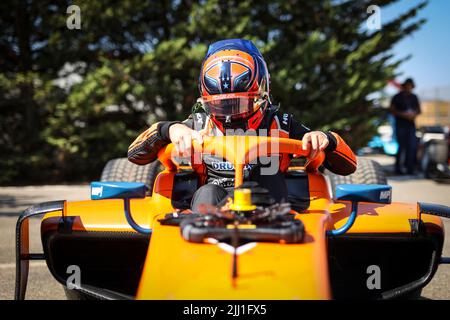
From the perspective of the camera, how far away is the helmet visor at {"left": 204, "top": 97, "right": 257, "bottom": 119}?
2.69m

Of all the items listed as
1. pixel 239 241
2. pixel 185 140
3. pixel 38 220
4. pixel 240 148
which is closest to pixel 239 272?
pixel 239 241

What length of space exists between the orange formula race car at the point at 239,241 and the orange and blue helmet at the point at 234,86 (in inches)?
12.9

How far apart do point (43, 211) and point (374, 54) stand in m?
9.60

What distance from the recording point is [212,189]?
255cm

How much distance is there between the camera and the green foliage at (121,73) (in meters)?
8.81

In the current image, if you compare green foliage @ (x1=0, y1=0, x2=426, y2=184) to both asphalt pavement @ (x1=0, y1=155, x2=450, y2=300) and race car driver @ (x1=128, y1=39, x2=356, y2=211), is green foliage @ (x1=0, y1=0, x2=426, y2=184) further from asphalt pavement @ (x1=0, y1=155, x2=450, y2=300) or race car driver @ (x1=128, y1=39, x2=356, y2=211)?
race car driver @ (x1=128, y1=39, x2=356, y2=211)

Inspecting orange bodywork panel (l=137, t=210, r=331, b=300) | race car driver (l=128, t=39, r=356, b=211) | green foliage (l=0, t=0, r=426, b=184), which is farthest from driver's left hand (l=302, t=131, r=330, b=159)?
green foliage (l=0, t=0, r=426, b=184)

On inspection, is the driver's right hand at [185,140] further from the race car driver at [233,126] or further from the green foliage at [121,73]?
the green foliage at [121,73]

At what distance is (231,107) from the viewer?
2699 millimetres

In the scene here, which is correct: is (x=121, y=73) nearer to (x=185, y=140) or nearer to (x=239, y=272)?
(x=185, y=140)

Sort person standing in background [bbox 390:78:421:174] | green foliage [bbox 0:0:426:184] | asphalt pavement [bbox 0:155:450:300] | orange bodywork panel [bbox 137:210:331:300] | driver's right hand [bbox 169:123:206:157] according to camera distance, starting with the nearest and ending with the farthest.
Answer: orange bodywork panel [bbox 137:210:331:300], driver's right hand [bbox 169:123:206:157], asphalt pavement [bbox 0:155:450:300], green foliage [bbox 0:0:426:184], person standing in background [bbox 390:78:421:174]

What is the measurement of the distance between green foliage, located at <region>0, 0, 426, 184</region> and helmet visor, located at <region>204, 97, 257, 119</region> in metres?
6.38

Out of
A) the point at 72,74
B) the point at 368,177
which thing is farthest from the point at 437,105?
the point at 368,177

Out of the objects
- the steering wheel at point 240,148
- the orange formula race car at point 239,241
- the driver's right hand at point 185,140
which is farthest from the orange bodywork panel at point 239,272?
the driver's right hand at point 185,140
